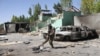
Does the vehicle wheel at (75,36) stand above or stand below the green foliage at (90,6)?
below

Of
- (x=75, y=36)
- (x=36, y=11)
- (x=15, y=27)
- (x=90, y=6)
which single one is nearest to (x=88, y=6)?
(x=90, y=6)

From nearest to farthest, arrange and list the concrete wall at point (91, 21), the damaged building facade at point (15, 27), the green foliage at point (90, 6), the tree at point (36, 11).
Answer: the concrete wall at point (91, 21) < the green foliage at point (90, 6) < the damaged building facade at point (15, 27) < the tree at point (36, 11)

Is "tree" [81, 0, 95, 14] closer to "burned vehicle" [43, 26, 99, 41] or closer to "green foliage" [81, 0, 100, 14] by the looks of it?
"green foliage" [81, 0, 100, 14]

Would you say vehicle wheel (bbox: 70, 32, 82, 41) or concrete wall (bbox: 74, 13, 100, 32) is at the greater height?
concrete wall (bbox: 74, 13, 100, 32)

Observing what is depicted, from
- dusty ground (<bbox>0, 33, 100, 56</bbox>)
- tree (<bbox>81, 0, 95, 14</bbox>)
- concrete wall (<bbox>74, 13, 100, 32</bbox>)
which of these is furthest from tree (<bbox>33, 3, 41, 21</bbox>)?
dusty ground (<bbox>0, 33, 100, 56</bbox>)

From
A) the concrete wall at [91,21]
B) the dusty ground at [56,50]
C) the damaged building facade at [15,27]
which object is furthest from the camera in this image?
the damaged building facade at [15,27]

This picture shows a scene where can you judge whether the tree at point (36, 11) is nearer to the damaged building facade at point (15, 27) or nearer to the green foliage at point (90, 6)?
the damaged building facade at point (15, 27)

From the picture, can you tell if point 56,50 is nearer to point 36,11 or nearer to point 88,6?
point 88,6

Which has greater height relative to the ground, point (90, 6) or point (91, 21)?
point (90, 6)

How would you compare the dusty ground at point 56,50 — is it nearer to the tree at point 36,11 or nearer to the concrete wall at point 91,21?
the concrete wall at point 91,21

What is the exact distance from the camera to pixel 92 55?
10.7 meters

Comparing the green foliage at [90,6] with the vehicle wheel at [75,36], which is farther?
the green foliage at [90,6]

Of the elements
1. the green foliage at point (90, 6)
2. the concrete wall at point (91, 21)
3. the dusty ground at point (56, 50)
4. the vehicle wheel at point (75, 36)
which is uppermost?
the green foliage at point (90, 6)

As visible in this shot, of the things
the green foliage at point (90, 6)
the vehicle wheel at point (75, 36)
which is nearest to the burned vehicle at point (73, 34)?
the vehicle wheel at point (75, 36)
